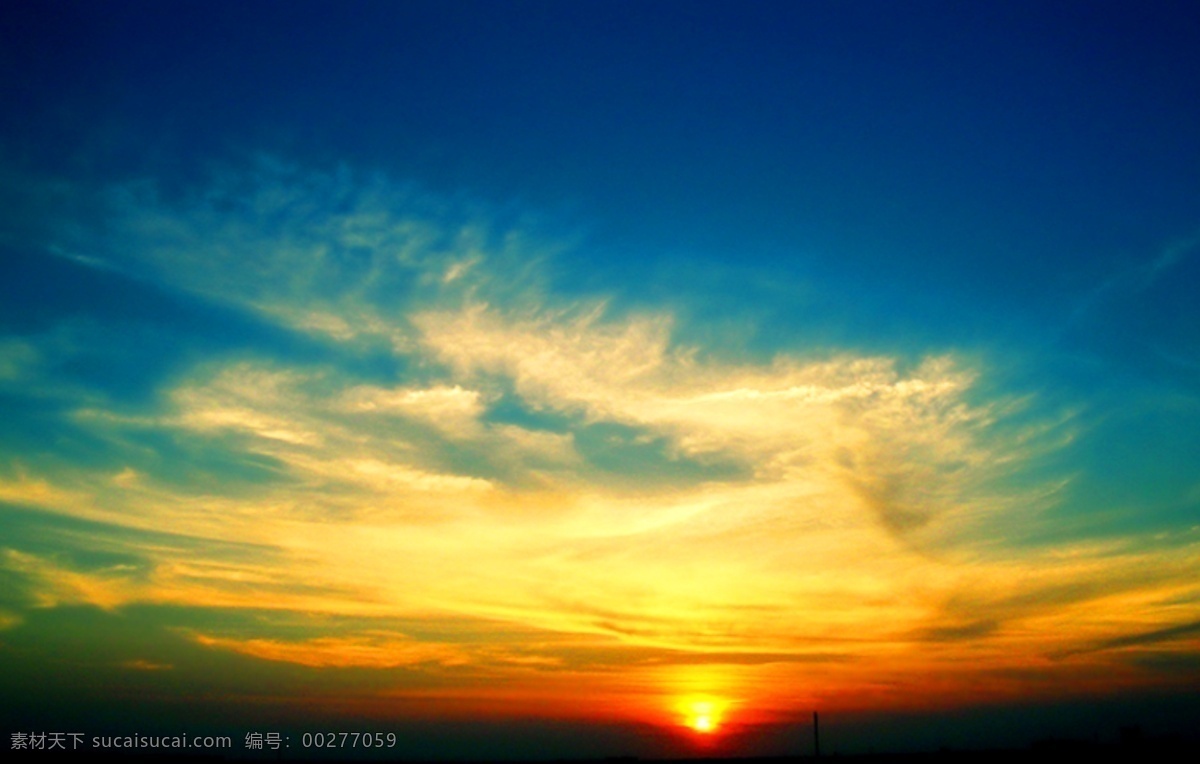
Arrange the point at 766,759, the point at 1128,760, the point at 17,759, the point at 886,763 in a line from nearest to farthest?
the point at 1128,760 → the point at 17,759 → the point at 886,763 → the point at 766,759

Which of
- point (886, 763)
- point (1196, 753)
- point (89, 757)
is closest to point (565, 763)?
point (886, 763)

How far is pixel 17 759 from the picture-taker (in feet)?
256

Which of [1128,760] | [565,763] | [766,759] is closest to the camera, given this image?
[1128,760]

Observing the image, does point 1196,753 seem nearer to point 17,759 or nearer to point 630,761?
point 630,761

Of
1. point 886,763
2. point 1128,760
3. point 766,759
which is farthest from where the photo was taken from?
point 766,759

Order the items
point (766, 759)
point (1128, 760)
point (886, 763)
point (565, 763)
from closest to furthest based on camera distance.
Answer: point (1128, 760)
point (886, 763)
point (766, 759)
point (565, 763)

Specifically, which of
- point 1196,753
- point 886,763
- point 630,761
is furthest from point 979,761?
point 630,761

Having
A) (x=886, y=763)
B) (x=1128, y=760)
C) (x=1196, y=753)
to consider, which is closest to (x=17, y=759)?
(x=886, y=763)

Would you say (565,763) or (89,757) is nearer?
(89,757)

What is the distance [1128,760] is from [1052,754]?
16.0m

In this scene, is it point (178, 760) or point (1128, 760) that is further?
point (178, 760)

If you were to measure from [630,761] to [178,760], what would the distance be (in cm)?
5197

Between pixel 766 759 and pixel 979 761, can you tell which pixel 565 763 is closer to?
pixel 766 759

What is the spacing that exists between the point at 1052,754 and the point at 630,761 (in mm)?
46265
